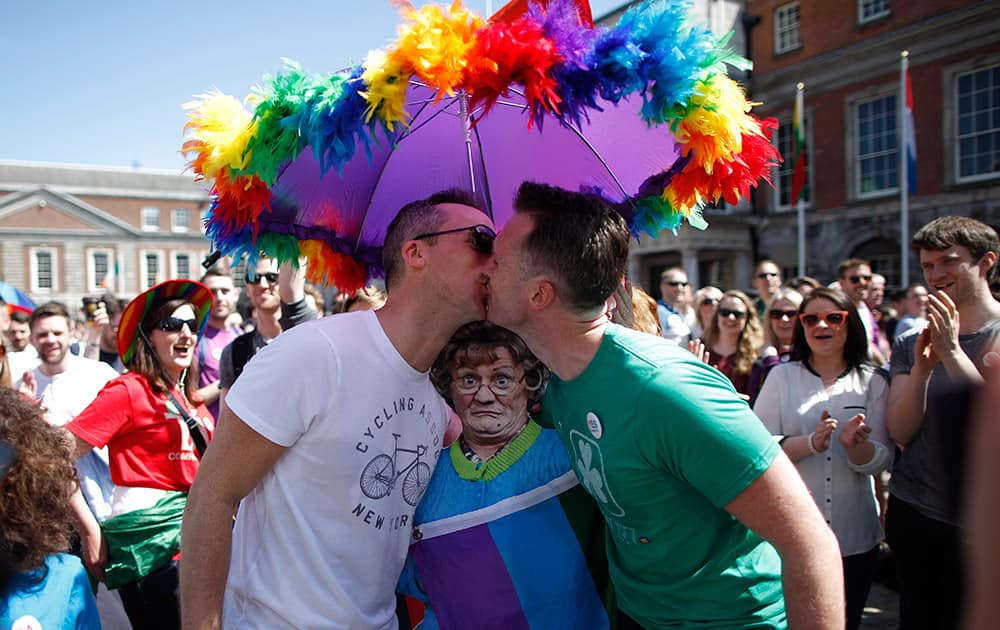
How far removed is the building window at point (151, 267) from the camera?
46.7 m

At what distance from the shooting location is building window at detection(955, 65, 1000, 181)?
15797 millimetres

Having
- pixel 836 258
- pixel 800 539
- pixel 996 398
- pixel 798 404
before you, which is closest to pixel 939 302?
pixel 798 404

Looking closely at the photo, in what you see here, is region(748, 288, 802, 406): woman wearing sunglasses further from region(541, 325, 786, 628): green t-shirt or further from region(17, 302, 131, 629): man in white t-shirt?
region(17, 302, 131, 629): man in white t-shirt

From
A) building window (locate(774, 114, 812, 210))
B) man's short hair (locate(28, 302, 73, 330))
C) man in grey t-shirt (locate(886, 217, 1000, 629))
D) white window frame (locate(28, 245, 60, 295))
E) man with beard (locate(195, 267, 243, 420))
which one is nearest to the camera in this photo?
man in grey t-shirt (locate(886, 217, 1000, 629))

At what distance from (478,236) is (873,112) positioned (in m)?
19.8

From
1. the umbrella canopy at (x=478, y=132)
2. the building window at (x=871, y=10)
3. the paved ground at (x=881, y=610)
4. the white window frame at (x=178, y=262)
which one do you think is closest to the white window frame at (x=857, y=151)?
the building window at (x=871, y=10)

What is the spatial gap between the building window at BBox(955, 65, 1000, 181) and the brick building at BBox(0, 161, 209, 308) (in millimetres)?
37231

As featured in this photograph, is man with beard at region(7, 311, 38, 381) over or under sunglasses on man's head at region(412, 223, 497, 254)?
under

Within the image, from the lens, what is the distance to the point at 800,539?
1.48m

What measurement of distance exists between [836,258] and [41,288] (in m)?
46.3

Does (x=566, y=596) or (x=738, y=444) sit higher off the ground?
(x=738, y=444)

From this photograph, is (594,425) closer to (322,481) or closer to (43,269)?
(322,481)

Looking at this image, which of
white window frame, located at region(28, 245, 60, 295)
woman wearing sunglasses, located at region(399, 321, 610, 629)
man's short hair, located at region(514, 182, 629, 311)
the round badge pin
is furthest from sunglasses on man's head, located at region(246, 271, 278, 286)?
white window frame, located at region(28, 245, 60, 295)

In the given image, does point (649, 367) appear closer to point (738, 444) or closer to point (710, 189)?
point (738, 444)
